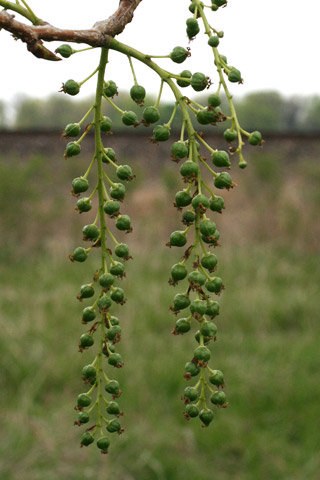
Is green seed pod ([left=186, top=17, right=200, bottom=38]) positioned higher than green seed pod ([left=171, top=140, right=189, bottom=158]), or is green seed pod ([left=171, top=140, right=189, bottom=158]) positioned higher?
green seed pod ([left=186, top=17, right=200, bottom=38])

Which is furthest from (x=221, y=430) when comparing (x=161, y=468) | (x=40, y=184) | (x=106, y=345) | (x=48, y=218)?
(x=40, y=184)

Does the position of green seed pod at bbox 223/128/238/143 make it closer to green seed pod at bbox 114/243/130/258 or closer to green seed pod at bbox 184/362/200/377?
green seed pod at bbox 114/243/130/258

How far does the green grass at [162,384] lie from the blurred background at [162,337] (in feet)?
0.06

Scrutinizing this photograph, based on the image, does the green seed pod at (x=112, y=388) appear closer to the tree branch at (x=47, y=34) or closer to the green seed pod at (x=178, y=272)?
the green seed pod at (x=178, y=272)

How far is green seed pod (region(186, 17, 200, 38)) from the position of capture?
2.89 feet

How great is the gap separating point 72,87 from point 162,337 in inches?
327

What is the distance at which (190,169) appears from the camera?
81 cm

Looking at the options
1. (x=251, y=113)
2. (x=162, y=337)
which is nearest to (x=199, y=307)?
(x=162, y=337)

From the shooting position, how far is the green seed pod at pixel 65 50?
81 centimetres

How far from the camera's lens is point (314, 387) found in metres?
7.35

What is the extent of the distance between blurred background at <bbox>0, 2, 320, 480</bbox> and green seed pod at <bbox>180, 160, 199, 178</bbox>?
30 centimetres

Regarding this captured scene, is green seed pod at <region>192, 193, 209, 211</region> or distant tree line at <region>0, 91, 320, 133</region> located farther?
distant tree line at <region>0, 91, 320, 133</region>

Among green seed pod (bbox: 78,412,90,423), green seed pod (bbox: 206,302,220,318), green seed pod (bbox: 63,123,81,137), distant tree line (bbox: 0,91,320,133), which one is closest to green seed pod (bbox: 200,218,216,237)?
green seed pod (bbox: 206,302,220,318)

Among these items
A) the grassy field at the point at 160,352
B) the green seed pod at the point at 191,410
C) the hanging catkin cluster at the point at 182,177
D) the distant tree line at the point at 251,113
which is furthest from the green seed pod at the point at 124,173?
the distant tree line at the point at 251,113
